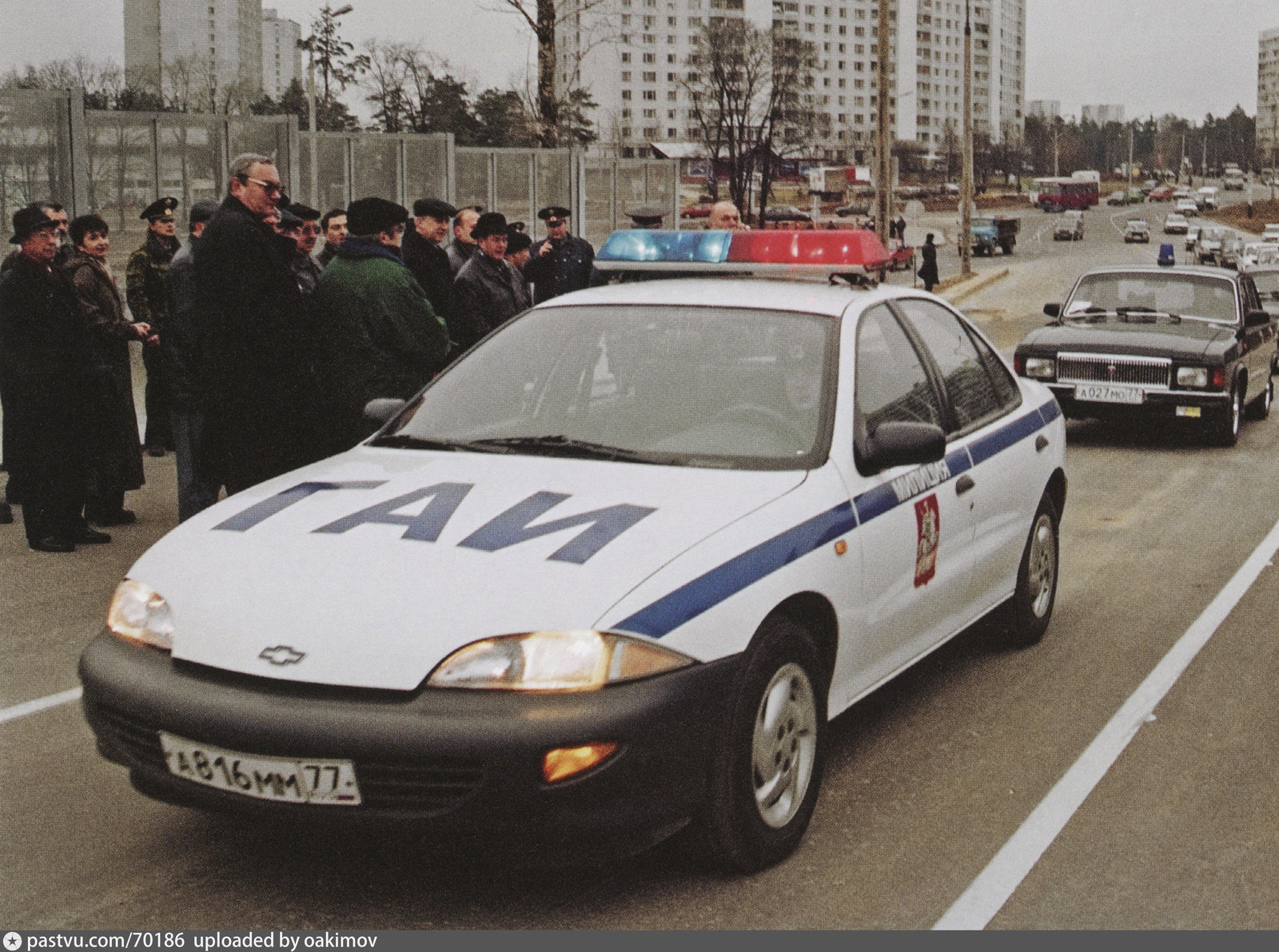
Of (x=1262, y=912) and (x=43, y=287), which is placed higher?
(x=43, y=287)

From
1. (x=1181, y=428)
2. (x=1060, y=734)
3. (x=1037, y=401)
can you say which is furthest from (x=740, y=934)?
(x=1181, y=428)

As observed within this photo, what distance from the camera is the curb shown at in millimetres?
45588

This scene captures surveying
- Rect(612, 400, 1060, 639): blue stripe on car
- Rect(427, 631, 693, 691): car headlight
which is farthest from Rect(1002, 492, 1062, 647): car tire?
Rect(427, 631, 693, 691): car headlight

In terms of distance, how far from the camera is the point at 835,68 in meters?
188

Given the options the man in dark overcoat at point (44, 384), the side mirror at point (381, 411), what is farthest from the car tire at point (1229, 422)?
the side mirror at point (381, 411)

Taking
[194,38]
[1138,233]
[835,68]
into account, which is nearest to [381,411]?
[1138,233]

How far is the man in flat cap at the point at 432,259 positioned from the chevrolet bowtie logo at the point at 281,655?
18.8 feet

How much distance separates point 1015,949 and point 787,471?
1479 mm

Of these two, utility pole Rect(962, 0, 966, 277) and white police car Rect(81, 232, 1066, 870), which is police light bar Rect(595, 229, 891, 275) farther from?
utility pole Rect(962, 0, 966, 277)

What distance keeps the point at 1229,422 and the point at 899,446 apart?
9.65 metres

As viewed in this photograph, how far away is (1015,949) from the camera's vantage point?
3.77m

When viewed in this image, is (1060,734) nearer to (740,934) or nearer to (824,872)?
(824,872)

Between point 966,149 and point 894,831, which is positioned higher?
point 966,149

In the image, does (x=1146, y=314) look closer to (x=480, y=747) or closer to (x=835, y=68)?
(x=480, y=747)
